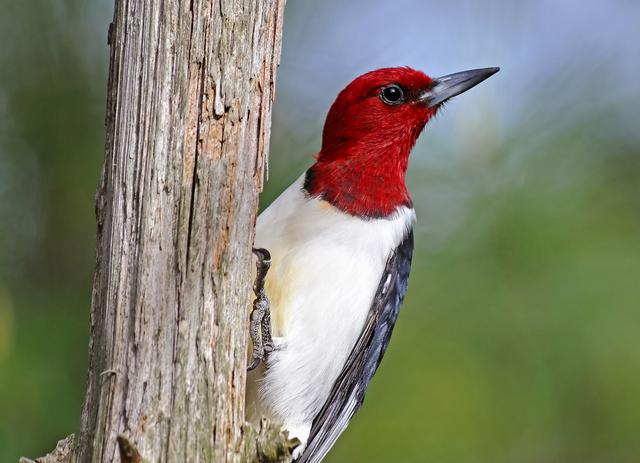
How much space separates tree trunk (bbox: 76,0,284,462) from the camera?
2158mm

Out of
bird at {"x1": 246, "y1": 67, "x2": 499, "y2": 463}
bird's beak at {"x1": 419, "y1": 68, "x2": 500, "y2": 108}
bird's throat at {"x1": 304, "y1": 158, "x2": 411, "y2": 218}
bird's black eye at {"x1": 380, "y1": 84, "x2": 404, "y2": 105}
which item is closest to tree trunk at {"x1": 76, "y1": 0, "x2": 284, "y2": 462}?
bird at {"x1": 246, "y1": 67, "x2": 499, "y2": 463}

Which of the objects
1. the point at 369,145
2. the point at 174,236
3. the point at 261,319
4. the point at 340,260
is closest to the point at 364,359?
the point at 340,260

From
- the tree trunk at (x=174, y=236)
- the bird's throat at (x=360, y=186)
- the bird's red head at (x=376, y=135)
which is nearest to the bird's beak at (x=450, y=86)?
the bird's red head at (x=376, y=135)

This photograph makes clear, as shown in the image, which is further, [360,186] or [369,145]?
[369,145]

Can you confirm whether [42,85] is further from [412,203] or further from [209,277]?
[209,277]

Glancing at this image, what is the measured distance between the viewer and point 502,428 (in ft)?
10.9

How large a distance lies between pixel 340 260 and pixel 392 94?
959 mm

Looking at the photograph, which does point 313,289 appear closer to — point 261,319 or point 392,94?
point 261,319

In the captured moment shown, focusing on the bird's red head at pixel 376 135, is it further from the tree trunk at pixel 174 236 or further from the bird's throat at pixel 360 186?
the tree trunk at pixel 174 236

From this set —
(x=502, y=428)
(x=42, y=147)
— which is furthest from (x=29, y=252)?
(x=502, y=428)

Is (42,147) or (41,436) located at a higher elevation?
(42,147)

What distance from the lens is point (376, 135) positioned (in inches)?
135

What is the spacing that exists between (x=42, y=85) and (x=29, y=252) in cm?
85

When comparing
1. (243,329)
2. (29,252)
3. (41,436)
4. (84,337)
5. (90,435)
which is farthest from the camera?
(29,252)
